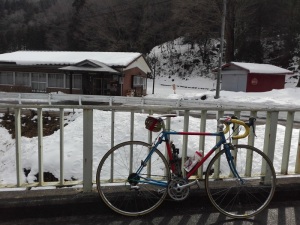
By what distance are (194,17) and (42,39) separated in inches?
1286

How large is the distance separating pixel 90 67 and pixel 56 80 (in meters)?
4.38

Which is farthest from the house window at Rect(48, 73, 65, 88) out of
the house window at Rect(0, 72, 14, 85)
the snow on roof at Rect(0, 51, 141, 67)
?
the house window at Rect(0, 72, 14, 85)

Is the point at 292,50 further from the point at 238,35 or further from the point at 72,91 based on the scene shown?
the point at 72,91

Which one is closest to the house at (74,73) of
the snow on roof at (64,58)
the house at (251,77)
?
the snow on roof at (64,58)

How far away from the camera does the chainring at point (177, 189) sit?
2.89 meters

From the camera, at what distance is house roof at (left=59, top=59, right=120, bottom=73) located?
23184mm

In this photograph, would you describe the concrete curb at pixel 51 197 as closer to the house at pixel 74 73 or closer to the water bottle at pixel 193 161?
the water bottle at pixel 193 161

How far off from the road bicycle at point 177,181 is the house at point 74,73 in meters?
20.5

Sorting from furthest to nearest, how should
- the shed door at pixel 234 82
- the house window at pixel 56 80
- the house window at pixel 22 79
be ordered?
1. the house window at pixel 22 79
2. the shed door at pixel 234 82
3. the house window at pixel 56 80

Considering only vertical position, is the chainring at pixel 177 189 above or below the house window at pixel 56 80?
below

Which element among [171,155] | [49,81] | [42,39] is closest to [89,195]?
[171,155]

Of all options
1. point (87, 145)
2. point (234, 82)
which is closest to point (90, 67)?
point (234, 82)

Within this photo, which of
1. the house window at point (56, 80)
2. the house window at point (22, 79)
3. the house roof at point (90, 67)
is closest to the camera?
the house roof at point (90, 67)

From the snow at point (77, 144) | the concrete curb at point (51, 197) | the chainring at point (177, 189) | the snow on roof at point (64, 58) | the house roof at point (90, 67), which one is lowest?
the snow at point (77, 144)
